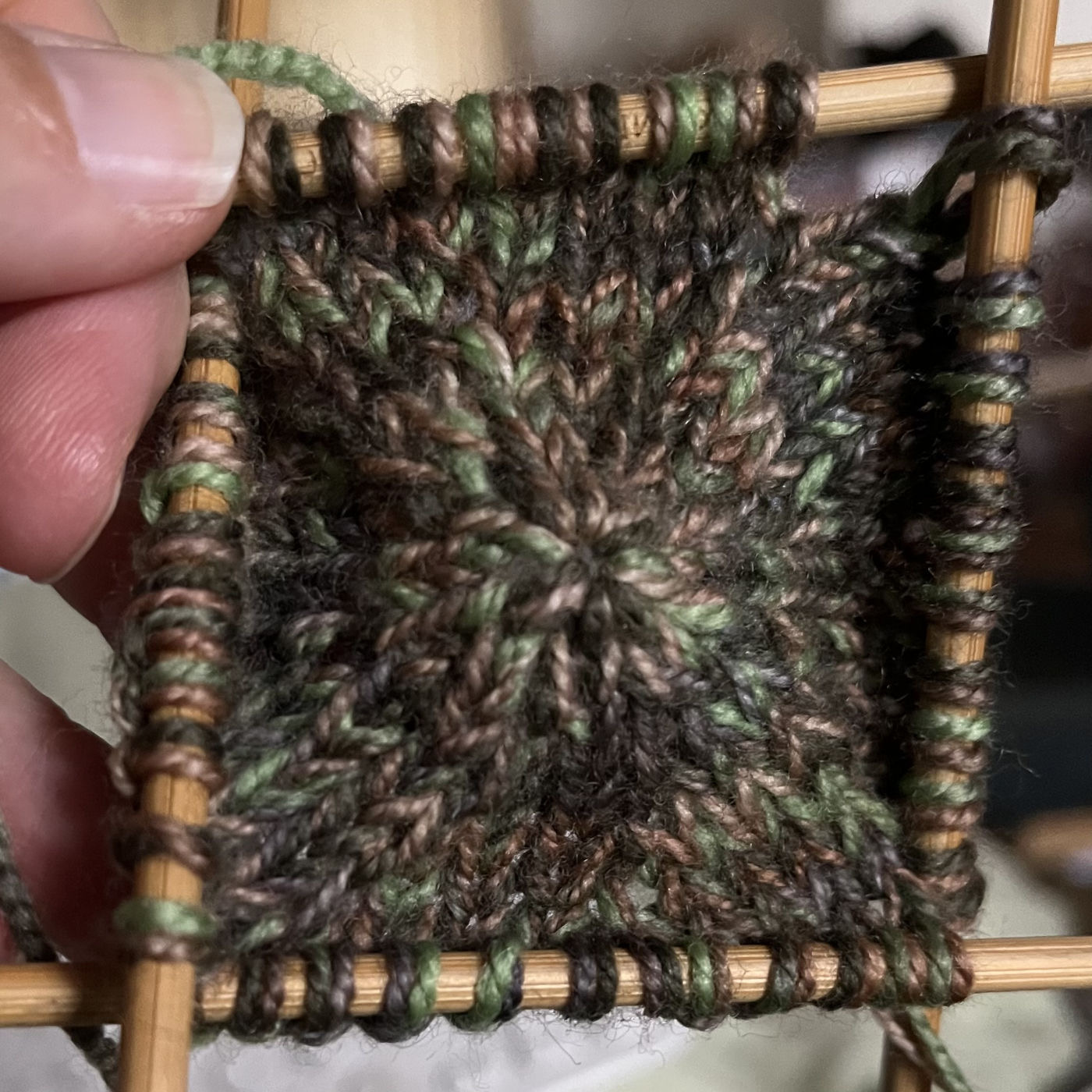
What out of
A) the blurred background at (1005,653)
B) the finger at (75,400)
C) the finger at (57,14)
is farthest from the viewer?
the blurred background at (1005,653)

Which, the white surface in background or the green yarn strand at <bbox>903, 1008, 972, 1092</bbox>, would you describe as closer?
the green yarn strand at <bbox>903, 1008, 972, 1092</bbox>

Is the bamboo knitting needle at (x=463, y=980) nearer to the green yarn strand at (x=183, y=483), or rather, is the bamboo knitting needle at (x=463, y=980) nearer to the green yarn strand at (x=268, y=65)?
the green yarn strand at (x=183, y=483)

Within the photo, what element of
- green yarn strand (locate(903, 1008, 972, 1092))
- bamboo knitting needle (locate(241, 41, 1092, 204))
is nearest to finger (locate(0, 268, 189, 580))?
bamboo knitting needle (locate(241, 41, 1092, 204))

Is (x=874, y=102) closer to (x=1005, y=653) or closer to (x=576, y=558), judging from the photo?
(x=576, y=558)

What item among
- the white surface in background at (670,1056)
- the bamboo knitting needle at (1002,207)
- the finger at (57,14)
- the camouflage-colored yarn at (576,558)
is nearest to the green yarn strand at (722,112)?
the camouflage-colored yarn at (576,558)

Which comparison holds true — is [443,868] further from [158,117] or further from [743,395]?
[158,117]

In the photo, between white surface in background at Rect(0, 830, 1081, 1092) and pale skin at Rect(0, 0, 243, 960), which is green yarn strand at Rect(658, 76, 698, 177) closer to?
pale skin at Rect(0, 0, 243, 960)

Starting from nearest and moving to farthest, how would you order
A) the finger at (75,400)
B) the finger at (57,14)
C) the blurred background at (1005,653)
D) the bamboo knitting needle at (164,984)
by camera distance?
Answer: the bamboo knitting needle at (164,984), the finger at (75,400), the finger at (57,14), the blurred background at (1005,653)

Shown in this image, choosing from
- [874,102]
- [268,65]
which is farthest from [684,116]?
[268,65]
